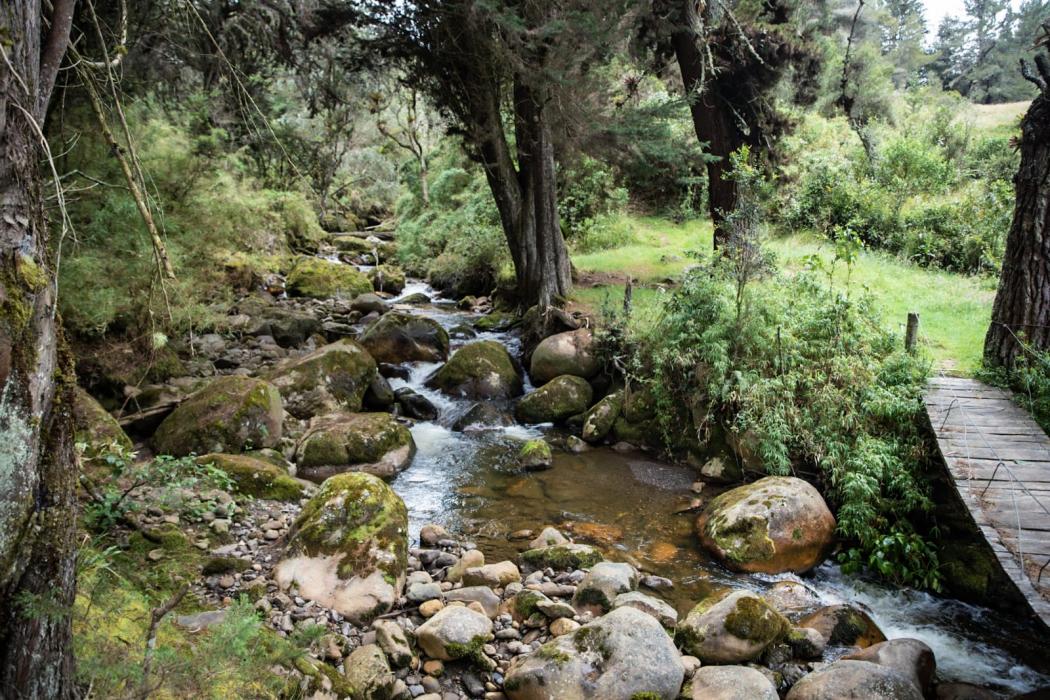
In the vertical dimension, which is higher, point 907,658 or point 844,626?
point 907,658

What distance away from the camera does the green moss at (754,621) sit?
190 inches

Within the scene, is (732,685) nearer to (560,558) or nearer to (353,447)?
(560,558)

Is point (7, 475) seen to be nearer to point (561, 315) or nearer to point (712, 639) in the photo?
point (712, 639)

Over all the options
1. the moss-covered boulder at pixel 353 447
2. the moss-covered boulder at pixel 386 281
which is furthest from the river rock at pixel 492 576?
the moss-covered boulder at pixel 386 281

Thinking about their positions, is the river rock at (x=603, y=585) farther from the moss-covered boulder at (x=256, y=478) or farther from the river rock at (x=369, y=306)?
the river rock at (x=369, y=306)

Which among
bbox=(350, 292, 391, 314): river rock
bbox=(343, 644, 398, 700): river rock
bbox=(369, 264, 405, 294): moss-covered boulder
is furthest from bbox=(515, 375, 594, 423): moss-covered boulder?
bbox=(369, 264, 405, 294): moss-covered boulder

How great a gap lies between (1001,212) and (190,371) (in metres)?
15.0

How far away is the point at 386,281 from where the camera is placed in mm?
19125

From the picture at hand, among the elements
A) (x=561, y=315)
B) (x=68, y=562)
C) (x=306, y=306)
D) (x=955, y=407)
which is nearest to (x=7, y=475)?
(x=68, y=562)

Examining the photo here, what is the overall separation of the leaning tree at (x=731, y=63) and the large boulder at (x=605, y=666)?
8.60 metres

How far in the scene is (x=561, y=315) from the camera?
39.2 feet

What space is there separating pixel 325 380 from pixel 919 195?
552 inches

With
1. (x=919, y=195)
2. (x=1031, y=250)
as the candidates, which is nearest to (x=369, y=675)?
(x=1031, y=250)

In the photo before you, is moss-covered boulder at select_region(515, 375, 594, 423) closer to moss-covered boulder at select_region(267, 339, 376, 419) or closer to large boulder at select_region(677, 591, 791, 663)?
moss-covered boulder at select_region(267, 339, 376, 419)
